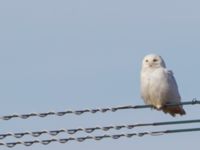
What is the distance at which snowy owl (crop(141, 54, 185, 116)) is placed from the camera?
1445 cm

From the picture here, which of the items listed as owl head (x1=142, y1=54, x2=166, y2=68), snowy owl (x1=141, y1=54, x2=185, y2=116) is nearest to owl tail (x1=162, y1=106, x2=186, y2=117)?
snowy owl (x1=141, y1=54, x2=185, y2=116)

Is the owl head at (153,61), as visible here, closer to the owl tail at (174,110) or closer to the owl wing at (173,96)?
the owl wing at (173,96)

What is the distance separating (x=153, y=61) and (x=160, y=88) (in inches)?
32.9

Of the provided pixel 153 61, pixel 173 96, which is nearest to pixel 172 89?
pixel 173 96

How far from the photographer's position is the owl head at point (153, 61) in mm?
15232

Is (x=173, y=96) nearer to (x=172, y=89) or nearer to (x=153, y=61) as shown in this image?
(x=172, y=89)

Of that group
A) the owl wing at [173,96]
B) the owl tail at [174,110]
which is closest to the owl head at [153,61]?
the owl wing at [173,96]

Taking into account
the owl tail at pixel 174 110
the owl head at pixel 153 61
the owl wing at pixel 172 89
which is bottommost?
the owl tail at pixel 174 110

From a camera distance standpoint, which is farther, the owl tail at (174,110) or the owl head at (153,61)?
the owl head at (153,61)

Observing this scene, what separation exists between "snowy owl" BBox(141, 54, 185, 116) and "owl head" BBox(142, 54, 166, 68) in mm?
13

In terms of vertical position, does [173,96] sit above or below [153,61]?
below

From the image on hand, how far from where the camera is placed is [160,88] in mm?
14617

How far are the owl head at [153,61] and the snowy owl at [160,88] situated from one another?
0.01 metres

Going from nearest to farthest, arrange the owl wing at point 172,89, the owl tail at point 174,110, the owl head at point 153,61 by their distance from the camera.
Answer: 1. the owl tail at point 174,110
2. the owl wing at point 172,89
3. the owl head at point 153,61
